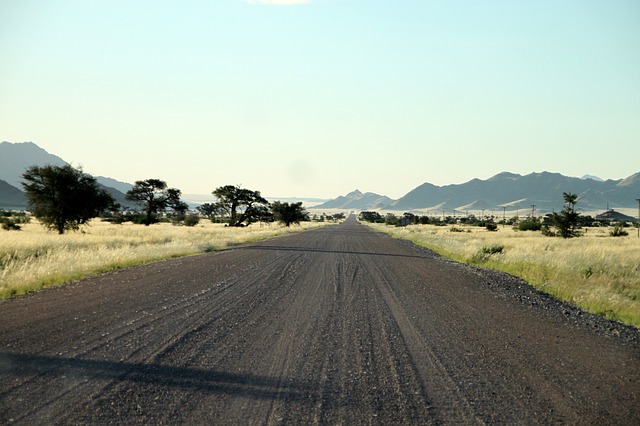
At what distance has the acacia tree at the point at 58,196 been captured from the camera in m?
39.1

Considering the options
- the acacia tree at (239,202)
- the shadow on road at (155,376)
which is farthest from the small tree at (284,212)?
the shadow on road at (155,376)

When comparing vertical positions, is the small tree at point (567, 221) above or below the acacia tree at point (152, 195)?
below

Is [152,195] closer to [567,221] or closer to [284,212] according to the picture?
[284,212]

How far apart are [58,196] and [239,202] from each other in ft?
110

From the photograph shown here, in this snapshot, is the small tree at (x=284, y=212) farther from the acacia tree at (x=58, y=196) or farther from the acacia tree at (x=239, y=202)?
the acacia tree at (x=58, y=196)

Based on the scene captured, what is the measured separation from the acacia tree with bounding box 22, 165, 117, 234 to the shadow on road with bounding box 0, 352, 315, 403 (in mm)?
37010

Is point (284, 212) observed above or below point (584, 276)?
above

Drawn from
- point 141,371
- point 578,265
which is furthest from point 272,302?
point 578,265

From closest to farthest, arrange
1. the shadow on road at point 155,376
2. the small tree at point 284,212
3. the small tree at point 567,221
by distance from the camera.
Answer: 1. the shadow on road at point 155,376
2. the small tree at point 567,221
3. the small tree at point 284,212

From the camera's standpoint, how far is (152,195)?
6762 cm

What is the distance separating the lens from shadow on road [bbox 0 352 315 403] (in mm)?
5672

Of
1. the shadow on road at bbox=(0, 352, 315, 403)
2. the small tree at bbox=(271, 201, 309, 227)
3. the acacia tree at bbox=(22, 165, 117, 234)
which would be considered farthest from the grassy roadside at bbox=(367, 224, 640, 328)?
the small tree at bbox=(271, 201, 309, 227)

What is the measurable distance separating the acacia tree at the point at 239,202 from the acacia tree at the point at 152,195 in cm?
654

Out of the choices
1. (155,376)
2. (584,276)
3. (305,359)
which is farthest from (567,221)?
(155,376)
